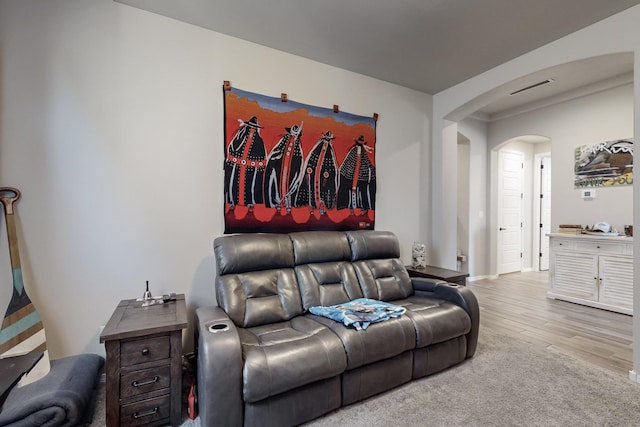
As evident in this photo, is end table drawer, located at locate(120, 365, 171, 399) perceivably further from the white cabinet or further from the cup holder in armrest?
the white cabinet

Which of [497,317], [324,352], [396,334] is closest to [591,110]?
[497,317]

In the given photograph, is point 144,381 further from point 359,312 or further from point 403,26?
point 403,26

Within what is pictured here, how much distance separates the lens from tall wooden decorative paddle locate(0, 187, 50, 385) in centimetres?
182

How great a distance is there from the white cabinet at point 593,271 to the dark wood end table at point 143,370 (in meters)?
4.89

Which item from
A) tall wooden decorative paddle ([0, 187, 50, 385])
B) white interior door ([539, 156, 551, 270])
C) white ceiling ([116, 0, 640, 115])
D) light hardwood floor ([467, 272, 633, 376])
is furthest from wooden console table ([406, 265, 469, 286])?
white interior door ([539, 156, 551, 270])

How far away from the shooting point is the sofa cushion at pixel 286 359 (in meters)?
1.55

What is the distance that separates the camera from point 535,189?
628cm

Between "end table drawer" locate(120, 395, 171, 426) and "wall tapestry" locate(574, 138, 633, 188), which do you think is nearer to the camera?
"end table drawer" locate(120, 395, 171, 426)

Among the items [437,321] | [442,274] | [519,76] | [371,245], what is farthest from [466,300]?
[519,76]

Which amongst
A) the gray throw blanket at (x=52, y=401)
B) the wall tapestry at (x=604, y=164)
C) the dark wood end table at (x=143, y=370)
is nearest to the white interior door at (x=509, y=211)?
the wall tapestry at (x=604, y=164)

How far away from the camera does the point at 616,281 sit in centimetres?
370

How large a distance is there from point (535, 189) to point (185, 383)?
7.14 m

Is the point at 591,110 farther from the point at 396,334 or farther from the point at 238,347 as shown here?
the point at 238,347

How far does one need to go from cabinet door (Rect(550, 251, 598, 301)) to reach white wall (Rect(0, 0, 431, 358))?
181 inches
